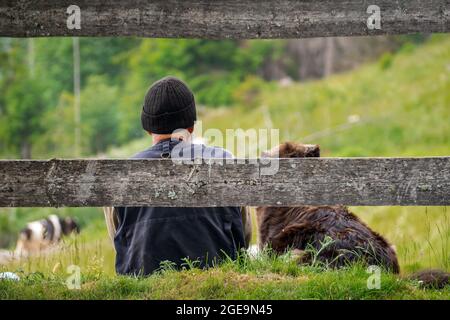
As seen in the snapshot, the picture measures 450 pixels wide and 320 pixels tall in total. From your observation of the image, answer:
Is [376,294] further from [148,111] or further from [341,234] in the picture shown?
[148,111]

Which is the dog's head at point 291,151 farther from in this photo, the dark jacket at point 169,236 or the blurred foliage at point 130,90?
the blurred foliage at point 130,90

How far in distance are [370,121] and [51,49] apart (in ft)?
127

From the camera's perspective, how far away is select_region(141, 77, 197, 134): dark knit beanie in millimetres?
4090

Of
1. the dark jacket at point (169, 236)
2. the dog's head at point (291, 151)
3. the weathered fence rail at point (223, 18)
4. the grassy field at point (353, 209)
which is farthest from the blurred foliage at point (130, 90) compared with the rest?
the weathered fence rail at point (223, 18)

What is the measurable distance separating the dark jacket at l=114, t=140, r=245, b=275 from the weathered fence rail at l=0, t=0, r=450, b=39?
79cm

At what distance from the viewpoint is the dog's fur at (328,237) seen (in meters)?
4.18

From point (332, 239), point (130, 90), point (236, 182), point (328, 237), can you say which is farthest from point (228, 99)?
point (236, 182)

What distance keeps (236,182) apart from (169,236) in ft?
2.26

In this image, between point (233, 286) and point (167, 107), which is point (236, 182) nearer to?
point (233, 286)

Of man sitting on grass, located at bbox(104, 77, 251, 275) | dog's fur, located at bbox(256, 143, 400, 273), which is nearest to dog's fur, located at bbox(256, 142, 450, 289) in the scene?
dog's fur, located at bbox(256, 143, 400, 273)

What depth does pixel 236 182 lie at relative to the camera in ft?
11.2

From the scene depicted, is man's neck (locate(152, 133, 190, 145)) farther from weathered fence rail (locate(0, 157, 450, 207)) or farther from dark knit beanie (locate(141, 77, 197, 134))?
weathered fence rail (locate(0, 157, 450, 207))

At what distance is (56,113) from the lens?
1758 inches
